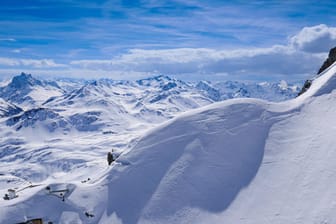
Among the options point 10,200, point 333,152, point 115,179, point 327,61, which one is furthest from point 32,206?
point 327,61

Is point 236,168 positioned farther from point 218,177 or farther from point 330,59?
point 330,59

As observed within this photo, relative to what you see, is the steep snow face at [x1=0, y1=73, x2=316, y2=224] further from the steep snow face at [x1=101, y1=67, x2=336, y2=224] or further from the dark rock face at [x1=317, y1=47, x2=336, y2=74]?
the dark rock face at [x1=317, y1=47, x2=336, y2=74]

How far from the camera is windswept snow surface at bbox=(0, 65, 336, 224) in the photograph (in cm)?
2492

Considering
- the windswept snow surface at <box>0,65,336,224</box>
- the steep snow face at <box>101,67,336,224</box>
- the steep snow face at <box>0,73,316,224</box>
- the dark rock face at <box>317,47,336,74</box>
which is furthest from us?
the dark rock face at <box>317,47,336,74</box>

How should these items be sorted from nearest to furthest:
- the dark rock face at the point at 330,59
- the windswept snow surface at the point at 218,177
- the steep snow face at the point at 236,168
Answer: the steep snow face at the point at 236,168
the windswept snow surface at the point at 218,177
the dark rock face at the point at 330,59

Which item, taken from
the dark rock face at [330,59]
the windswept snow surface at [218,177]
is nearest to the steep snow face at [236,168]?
the windswept snow surface at [218,177]

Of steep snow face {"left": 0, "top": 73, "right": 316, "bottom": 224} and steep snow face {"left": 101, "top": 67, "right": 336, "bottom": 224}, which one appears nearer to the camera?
steep snow face {"left": 101, "top": 67, "right": 336, "bottom": 224}

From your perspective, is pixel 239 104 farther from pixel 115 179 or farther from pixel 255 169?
pixel 115 179

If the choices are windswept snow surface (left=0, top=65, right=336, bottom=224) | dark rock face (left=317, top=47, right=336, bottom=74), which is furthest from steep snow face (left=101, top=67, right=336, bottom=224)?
dark rock face (left=317, top=47, right=336, bottom=74)

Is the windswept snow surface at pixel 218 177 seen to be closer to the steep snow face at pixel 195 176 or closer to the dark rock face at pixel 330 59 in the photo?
the steep snow face at pixel 195 176

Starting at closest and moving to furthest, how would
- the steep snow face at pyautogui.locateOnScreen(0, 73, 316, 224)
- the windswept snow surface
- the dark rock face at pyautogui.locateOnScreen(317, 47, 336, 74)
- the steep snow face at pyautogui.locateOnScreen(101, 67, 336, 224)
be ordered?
1. the steep snow face at pyautogui.locateOnScreen(101, 67, 336, 224)
2. the windswept snow surface
3. the steep snow face at pyautogui.locateOnScreen(0, 73, 316, 224)
4. the dark rock face at pyautogui.locateOnScreen(317, 47, 336, 74)

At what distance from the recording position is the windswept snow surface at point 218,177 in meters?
24.9

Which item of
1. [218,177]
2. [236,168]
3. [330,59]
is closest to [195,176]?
[218,177]

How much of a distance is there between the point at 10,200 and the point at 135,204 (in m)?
11.3
